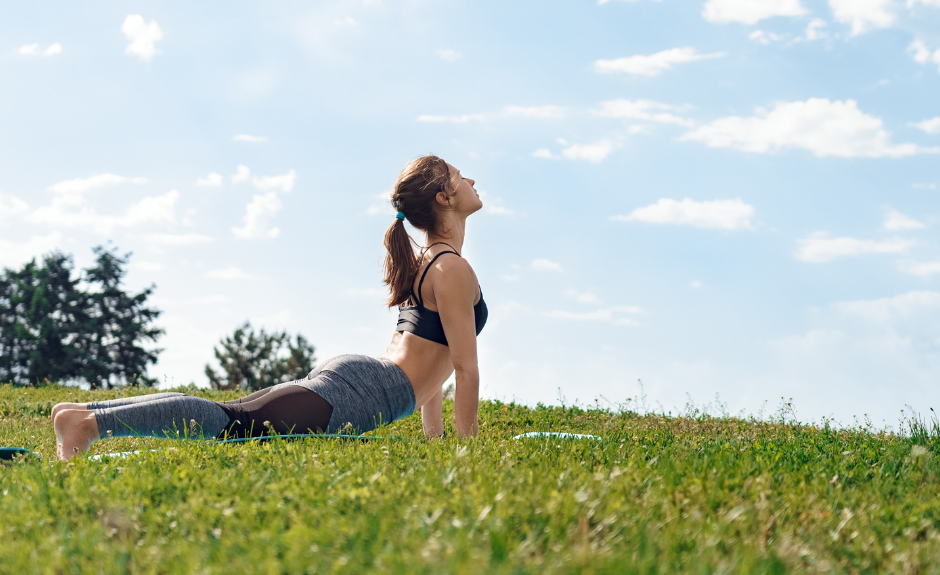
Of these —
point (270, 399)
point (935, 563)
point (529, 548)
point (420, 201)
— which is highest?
point (420, 201)

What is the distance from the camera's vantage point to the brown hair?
21.0ft

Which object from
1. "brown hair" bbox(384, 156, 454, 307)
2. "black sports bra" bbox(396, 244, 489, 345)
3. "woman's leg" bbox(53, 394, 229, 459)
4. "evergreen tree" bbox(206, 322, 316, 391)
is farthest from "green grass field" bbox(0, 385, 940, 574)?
"evergreen tree" bbox(206, 322, 316, 391)

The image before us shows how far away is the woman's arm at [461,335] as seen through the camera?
5727 millimetres

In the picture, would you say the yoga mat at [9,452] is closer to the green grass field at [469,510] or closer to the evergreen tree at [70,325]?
the green grass field at [469,510]

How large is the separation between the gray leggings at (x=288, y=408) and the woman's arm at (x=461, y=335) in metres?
0.61

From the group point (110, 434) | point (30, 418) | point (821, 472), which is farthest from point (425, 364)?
point (30, 418)

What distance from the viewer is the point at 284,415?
5781mm

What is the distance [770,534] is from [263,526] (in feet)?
7.52

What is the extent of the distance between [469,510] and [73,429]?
388cm

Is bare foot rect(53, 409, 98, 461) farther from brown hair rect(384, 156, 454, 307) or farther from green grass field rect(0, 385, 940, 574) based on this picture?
brown hair rect(384, 156, 454, 307)

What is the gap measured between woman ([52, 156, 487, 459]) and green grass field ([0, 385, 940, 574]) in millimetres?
573

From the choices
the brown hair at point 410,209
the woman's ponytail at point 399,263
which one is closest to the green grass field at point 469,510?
the woman's ponytail at point 399,263

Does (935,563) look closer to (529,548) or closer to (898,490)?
(898,490)

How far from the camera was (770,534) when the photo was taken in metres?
3.29
